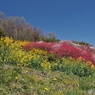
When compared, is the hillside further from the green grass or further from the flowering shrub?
the flowering shrub

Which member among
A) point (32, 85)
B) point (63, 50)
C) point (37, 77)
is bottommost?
point (32, 85)

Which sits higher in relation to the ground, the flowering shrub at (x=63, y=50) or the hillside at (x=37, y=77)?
the flowering shrub at (x=63, y=50)

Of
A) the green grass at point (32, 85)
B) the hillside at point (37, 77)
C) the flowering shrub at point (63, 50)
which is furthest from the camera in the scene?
the flowering shrub at point (63, 50)

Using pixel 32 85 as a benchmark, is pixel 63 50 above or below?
above

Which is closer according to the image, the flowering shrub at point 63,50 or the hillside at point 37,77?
the hillside at point 37,77

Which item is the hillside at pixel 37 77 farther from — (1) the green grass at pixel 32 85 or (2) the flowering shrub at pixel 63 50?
(2) the flowering shrub at pixel 63 50

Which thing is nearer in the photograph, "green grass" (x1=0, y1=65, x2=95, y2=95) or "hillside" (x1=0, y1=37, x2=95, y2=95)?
"green grass" (x1=0, y1=65, x2=95, y2=95)

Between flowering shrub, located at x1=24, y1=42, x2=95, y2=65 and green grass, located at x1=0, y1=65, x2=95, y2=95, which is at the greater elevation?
flowering shrub, located at x1=24, y1=42, x2=95, y2=65

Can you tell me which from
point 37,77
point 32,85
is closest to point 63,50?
point 37,77

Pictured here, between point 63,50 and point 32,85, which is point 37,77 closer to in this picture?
point 32,85

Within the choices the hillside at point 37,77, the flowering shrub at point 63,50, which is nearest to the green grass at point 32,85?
the hillside at point 37,77

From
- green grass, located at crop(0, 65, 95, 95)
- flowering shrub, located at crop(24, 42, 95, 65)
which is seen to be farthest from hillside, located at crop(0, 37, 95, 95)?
flowering shrub, located at crop(24, 42, 95, 65)

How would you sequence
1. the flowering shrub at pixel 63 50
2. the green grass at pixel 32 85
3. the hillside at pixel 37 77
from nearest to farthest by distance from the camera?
the green grass at pixel 32 85 → the hillside at pixel 37 77 → the flowering shrub at pixel 63 50

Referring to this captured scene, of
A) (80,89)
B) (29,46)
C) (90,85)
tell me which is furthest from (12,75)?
(29,46)
